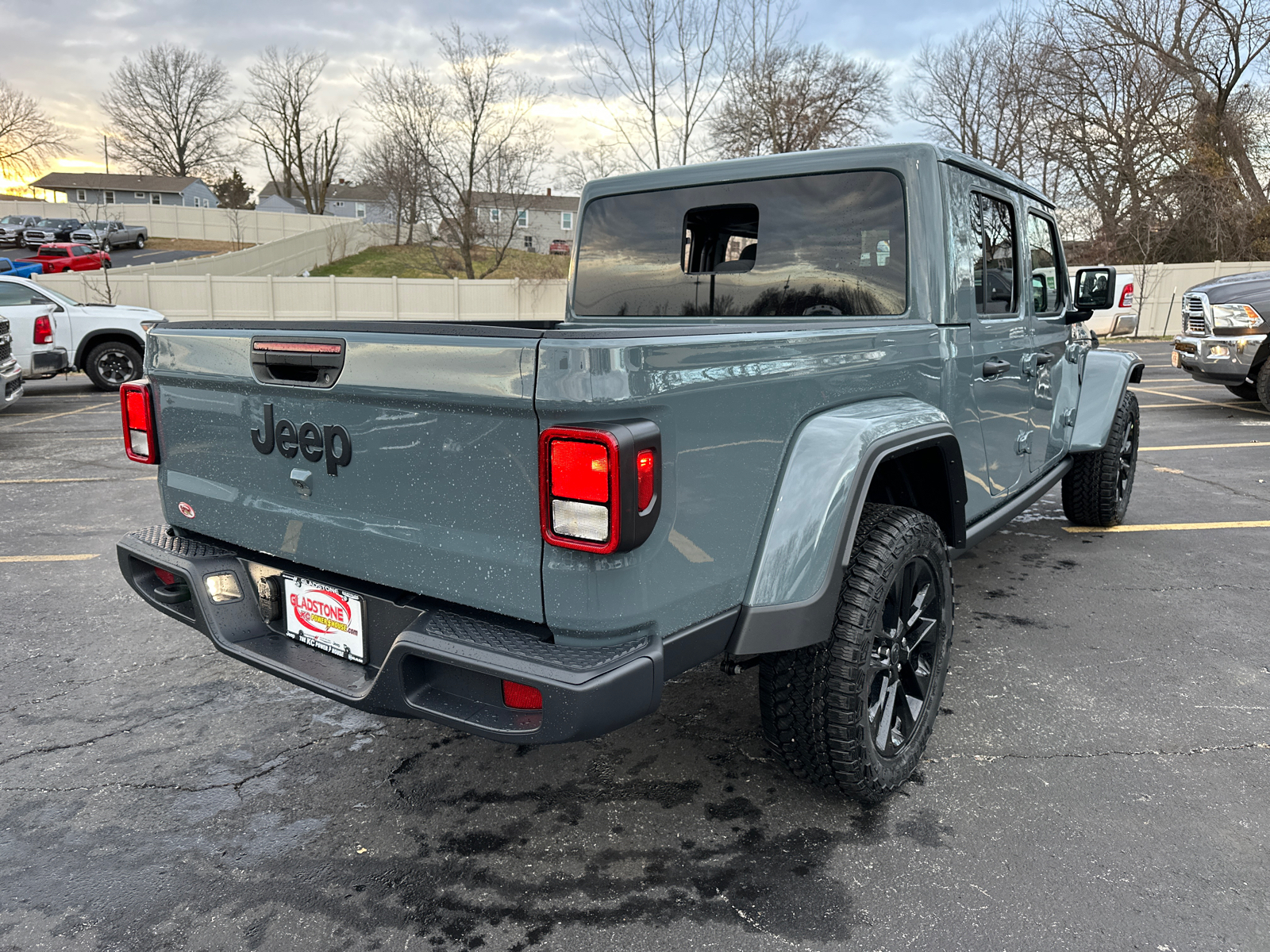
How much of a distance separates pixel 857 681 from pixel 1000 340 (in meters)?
1.83

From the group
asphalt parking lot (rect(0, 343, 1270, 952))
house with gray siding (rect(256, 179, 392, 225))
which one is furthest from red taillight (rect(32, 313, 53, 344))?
house with gray siding (rect(256, 179, 392, 225))

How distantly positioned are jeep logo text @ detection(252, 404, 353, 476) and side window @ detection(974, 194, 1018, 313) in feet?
7.95

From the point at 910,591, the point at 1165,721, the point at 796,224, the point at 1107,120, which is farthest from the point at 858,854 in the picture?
the point at 1107,120

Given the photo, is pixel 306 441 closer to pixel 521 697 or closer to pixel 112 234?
pixel 521 697

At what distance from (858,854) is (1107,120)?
3716 centimetres

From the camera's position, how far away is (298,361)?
2.25 m

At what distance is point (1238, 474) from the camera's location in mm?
7395

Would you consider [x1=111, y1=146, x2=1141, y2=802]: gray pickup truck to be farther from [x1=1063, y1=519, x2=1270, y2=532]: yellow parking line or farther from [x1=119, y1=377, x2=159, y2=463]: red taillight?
[x1=1063, y1=519, x2=1270, y2=532]: yellow parking line

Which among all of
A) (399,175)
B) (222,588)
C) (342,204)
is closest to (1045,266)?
(222,588)

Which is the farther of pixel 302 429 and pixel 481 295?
pixel 481 295

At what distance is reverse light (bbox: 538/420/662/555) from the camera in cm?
177

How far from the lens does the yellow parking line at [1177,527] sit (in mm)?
5770

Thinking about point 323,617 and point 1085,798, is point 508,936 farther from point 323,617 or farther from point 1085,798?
point 1085,798

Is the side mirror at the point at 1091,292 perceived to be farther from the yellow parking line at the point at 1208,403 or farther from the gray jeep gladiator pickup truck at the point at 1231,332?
the yellow parking line at the point at 1208,403
